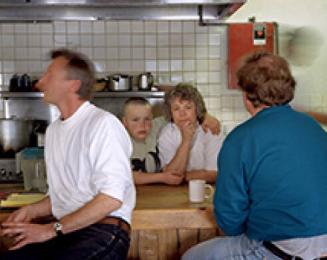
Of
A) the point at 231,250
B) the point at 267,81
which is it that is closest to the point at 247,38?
the point at 267,81

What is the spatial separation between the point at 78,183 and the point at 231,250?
2.01ft

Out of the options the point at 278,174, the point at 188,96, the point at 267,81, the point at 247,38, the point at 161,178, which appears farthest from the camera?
the point at 247,38

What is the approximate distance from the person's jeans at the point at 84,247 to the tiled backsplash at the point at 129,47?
9.27 feet

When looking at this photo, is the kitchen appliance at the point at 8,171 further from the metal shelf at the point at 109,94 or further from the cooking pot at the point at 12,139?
the metal shelf at the point at 109,94

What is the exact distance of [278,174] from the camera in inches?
77.4

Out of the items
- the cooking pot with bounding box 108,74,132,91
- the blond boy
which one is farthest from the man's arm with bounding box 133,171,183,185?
the cooking pot with bounding box 108,74,132,91

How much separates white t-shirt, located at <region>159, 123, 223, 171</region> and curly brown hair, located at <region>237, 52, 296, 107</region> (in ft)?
3.62

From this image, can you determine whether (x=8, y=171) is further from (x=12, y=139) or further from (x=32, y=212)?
(x=32, y=212)

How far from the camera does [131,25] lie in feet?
15.9

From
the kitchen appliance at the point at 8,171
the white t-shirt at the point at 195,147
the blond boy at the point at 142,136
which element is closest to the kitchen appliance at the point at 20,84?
the kitchen appliance at the point at 8,171

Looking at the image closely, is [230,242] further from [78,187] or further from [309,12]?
[309,12]

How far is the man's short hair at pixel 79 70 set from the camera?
221 centimetres

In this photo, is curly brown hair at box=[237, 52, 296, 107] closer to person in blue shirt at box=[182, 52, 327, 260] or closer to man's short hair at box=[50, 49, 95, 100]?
person in blue shirt at box=[182, 52, 327, 260]

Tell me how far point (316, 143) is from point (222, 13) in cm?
150
